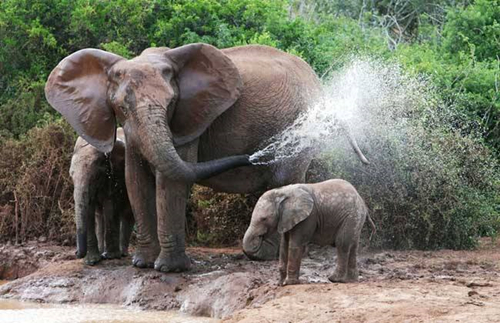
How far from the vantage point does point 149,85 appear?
11078mm

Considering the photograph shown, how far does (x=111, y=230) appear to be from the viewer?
12.2m

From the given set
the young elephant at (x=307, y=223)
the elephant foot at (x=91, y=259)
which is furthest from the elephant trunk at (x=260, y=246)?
the elephant foot at (x=91, y=259)

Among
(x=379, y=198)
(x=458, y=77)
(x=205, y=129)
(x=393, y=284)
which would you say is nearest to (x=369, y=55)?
(x=458, y=77)

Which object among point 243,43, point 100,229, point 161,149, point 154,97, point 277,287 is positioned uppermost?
point 243,43

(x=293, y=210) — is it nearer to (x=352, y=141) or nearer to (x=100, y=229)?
(x=352, y=141)

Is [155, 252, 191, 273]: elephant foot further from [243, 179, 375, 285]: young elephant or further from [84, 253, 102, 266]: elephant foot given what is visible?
[243, 179, 375, 285]: young elephant

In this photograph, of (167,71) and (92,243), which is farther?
(92,243)

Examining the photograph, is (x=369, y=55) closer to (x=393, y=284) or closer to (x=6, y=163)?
(x=6, y=163)

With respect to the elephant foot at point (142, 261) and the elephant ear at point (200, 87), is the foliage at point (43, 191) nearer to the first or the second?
the elephant foot at point (142, 261)

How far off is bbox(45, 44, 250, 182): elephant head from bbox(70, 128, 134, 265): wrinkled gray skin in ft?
1.16

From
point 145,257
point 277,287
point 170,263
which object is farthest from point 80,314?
point 277,287

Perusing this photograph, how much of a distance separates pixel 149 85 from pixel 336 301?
3332 mm

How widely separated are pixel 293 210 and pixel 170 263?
6.17 ft

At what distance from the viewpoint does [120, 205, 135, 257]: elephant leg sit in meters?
12.6
